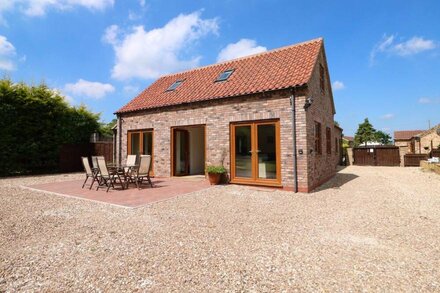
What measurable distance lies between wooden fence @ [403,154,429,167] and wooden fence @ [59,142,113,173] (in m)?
24.0

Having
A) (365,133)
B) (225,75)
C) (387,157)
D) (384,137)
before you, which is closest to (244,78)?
(225,75)

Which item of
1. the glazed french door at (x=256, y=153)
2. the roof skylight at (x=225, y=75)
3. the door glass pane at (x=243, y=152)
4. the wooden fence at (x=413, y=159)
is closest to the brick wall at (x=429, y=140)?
the wooden fence at (x=413, y=159)

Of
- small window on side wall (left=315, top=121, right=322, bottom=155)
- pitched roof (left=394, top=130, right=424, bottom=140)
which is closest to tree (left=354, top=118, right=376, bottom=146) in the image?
pitched roof (left=394, top=130, right=424, bottom=140)

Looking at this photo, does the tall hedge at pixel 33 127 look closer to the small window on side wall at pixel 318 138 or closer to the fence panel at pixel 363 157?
the small window on side wall at pixel 318 138

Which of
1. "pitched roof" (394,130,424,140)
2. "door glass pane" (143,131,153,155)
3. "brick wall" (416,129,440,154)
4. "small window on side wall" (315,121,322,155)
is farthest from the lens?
"pitched roof" (394,130,424,140)

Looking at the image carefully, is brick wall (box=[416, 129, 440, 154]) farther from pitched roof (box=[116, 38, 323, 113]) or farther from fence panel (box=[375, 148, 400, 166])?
pitched roof (box=[116, 38, 323, 113])

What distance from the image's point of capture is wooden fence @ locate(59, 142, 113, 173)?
14897mm

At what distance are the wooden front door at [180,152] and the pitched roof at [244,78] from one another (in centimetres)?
170

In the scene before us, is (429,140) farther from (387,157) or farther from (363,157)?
(363,157)

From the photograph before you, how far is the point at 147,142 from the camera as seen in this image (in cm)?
1223

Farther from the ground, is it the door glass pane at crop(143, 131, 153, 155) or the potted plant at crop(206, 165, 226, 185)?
the door glass pane at crop(143, 131, 153, 155)

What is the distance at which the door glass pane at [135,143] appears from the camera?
1258 cm

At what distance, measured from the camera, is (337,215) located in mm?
5367

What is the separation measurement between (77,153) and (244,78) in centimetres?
1224
